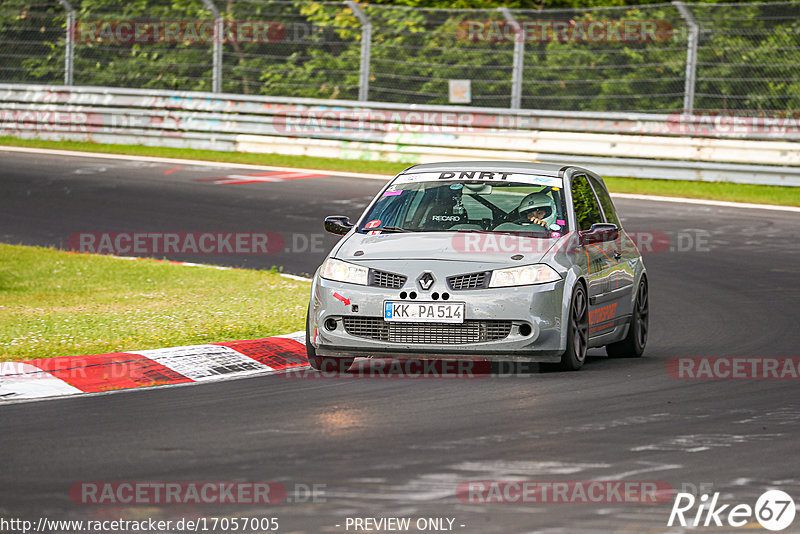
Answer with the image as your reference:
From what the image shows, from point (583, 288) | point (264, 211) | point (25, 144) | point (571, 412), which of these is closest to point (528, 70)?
point (264, 211)

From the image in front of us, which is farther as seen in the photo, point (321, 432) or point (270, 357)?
point (270, 357)

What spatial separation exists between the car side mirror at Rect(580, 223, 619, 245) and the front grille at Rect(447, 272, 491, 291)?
43.9 inches

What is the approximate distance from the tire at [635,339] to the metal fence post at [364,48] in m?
15.2

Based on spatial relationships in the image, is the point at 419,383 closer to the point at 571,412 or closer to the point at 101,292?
the point at 571,412

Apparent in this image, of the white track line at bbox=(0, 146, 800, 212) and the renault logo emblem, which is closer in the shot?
the renault logo emblem

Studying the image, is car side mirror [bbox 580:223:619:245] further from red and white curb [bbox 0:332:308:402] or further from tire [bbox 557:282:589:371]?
red and white curb [bbox 0:332:308:402]

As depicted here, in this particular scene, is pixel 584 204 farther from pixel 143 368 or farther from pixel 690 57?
pixel 690 57

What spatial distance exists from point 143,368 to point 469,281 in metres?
2.21

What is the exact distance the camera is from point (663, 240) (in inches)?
690


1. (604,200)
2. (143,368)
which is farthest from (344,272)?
(604,200)

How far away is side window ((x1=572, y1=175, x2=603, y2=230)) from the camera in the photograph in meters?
10.2

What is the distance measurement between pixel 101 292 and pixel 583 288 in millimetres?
5411

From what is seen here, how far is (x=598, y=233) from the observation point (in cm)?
1012

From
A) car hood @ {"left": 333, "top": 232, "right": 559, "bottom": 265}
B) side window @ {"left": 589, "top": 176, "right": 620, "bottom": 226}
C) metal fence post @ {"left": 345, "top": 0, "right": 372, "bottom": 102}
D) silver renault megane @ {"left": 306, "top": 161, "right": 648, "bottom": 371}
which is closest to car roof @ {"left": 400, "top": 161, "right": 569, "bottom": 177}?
silver renault megane @ {"left": 306, "top": 161, "right": 648, "bottom": 371}
